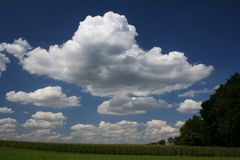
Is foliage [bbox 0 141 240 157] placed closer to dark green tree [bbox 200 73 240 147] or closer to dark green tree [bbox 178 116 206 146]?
dark green tree [bbox 200 73 240 147]

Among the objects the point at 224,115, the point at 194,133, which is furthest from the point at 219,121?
the point at 194,133

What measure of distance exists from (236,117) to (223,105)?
188 inches

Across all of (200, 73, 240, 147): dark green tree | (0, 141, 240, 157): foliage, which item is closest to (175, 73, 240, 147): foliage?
(200, 73, 240, 147): dark green tree

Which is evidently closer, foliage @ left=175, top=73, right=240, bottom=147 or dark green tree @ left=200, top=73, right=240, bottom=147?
dark green tree @ left=200, top=73, right=240, bottom=147

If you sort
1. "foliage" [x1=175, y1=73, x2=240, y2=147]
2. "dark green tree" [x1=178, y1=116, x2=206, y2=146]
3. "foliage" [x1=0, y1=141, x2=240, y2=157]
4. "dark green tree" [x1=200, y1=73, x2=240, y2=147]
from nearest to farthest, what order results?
"foliage" [x1=0, y1=141, x2=240, y2=157], "dark green tree" [x1=200, y1=73, x2=240, y2=147], "foliage" [x1=175, y1=73, x2=240, y2=147], "dark green tree" [x1=178, y1=116, x2=206, y2=146]

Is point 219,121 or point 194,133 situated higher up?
point 219,121

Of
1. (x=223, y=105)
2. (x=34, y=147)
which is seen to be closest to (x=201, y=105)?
(x=223, y=105)

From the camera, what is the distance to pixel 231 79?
85750mm

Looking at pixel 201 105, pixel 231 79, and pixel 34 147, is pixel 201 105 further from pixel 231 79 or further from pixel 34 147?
pixel 34 147

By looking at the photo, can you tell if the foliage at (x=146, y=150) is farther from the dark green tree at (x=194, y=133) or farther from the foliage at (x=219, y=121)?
the dark green tree at (x=194, y=133)

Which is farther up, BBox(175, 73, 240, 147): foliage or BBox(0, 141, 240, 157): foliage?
BBox(175, 73, 240, 147): foliage

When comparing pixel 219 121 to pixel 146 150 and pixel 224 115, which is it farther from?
pixel 146 150

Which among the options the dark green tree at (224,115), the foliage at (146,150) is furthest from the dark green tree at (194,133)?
the foliage at (146,150)

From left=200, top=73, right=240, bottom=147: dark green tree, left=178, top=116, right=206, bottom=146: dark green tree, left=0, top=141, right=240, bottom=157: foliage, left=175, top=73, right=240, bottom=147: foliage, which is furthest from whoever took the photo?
left=178, top=116, right=206, bottom=146: dark green tree
